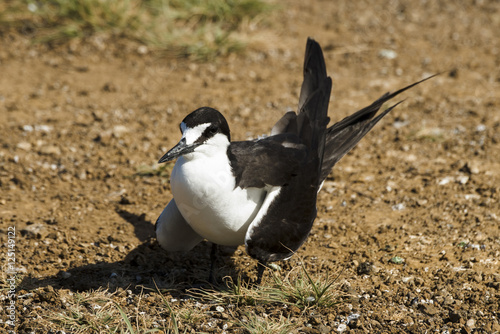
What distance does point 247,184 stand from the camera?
3.85m

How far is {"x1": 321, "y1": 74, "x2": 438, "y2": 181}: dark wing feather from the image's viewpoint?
15.3ft

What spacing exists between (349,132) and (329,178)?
1.10 meters

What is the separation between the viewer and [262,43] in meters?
8.35

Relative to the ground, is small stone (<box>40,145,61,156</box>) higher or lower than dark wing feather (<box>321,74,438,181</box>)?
lower

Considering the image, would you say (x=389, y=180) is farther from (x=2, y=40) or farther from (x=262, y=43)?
(x=2, y=40)

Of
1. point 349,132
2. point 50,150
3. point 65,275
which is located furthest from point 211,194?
point 50,150

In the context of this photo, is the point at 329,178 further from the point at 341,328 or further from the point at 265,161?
the point at 341,328

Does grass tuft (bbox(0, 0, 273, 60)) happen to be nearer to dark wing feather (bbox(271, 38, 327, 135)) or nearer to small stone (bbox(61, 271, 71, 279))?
dark wing feather (bbox(271, 38, 327, 135))

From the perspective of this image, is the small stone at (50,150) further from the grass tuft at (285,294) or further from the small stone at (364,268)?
the small stone at (364,268)

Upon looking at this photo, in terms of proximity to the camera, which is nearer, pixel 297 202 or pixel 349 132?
pixel 297 202

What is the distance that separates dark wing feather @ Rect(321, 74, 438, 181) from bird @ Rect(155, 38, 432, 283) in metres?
0.02

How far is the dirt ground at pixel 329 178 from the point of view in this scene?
4.12 metres

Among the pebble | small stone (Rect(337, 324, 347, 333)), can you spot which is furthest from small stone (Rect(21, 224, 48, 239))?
the pebble

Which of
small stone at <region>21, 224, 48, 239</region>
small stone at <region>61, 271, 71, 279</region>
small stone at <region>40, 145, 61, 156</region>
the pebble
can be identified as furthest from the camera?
the pebble
